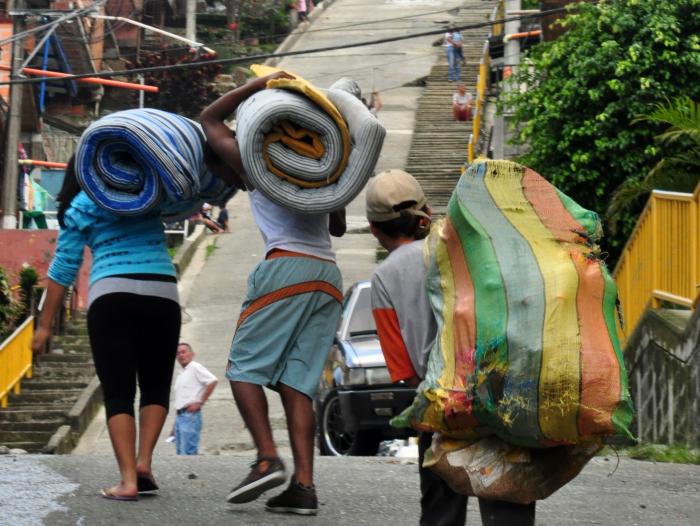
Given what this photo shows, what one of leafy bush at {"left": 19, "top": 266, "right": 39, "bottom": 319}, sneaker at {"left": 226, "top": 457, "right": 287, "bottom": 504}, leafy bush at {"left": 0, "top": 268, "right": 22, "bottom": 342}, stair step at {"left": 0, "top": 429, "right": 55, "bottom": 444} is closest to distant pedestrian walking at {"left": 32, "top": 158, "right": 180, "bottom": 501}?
sneaker at {"left": 226, "top": 457, "right": 287, "bottom": 504}

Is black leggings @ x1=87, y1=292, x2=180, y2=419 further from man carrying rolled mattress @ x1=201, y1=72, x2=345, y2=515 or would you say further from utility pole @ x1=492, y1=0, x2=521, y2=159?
utility pole @ x1=492, y1=0, x2=521, y2=159

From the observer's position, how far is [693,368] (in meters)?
9.41

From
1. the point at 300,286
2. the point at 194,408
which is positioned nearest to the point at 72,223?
the point at 300,286

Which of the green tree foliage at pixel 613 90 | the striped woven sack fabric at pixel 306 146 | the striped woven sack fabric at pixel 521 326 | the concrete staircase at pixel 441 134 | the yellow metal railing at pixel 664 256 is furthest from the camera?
the concrete staircase at pixel 441 134

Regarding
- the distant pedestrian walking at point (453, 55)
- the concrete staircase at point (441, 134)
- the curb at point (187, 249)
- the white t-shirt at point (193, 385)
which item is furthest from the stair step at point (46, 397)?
the distant pedestrian walking at point (453, 55)

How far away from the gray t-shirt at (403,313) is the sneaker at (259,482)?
3.94 ft

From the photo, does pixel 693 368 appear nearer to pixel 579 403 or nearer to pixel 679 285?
pixel 679 285

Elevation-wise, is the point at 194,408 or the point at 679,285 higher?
the point at 679,285

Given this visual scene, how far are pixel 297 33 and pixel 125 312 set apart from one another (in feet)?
109

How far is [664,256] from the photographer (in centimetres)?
1122

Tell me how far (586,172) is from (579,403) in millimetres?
13555

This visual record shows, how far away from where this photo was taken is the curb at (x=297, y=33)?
1544 inches

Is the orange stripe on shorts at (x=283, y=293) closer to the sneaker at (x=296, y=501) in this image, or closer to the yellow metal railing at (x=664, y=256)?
the sneaker at (x=296, y=501)

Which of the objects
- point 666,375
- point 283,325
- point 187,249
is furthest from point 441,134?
point 283,325
